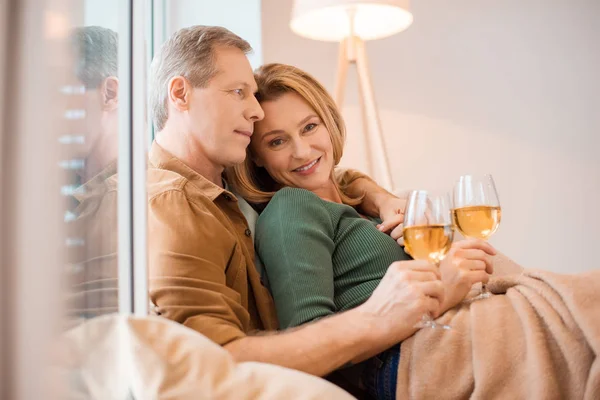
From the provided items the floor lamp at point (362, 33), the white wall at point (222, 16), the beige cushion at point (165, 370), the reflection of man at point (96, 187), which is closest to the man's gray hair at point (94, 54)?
the reflection of man at point (96, 187)

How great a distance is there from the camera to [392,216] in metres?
1.91

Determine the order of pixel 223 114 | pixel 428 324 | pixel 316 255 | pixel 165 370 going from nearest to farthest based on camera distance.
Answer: pixel 165 370 → pixel 428 324 → pixel 316 255 → pixel 223 114

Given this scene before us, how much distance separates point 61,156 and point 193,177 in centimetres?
85

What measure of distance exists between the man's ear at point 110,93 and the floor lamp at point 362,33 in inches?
80.0

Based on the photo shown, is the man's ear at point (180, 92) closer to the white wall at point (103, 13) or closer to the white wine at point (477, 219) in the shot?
the white wall at point (103, 13)

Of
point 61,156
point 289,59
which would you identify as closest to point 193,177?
point 61,156

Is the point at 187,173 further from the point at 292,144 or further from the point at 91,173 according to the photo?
the point at 91,173

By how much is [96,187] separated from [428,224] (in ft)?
2.24

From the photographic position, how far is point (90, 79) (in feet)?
3.25

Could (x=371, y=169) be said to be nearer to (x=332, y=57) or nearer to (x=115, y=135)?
(x=332, y=57)

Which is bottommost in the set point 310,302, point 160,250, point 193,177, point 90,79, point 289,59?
point 310,302

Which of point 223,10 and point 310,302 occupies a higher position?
point 223,10

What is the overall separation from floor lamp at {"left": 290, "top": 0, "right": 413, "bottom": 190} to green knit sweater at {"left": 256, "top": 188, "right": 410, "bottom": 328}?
4.59 ft

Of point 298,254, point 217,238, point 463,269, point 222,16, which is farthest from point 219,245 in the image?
point 222,16
